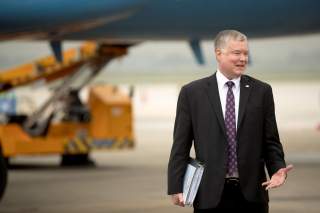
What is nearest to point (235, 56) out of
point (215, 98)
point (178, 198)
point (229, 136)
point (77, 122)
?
point (215, 98)

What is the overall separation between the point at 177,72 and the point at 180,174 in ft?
94.6

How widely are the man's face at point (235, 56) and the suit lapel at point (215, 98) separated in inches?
4.5

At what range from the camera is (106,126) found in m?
15.4

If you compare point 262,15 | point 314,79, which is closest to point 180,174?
point 262,15

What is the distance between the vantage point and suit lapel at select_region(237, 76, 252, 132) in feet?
16.4

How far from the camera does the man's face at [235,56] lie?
4.98m

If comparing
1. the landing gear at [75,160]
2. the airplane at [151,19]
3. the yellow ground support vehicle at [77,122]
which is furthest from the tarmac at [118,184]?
the airplane at [151,19]

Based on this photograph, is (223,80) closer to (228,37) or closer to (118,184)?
(228,37)

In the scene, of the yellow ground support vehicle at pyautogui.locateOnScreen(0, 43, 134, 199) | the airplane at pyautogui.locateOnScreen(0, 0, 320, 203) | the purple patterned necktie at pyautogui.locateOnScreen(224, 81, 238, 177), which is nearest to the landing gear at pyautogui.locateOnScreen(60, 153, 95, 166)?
the yellow ground support vehicle at pyautogui.locateOnScreen(0, 43, 134, 199)

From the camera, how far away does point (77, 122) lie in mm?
15648

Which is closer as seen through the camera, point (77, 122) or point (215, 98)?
point (215, 98)

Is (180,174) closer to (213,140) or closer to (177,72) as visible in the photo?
(213,140)

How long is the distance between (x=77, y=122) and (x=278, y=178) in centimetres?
1082

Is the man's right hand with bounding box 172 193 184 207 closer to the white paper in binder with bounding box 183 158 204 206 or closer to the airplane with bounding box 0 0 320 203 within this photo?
the white paper in binder with bounding box 183 158 204 206
